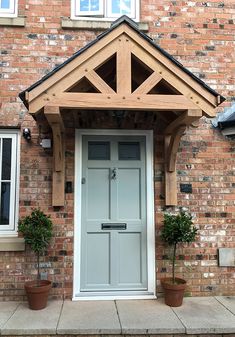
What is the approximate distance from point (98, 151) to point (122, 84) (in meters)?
1.39

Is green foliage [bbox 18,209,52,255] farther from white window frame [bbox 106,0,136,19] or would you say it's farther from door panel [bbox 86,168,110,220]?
white window frame [bbox 106,0,136,19]

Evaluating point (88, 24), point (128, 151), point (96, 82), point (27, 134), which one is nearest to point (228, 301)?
point (128, 151)

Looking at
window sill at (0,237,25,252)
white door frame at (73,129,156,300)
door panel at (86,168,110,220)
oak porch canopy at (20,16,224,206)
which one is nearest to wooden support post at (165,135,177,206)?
white door frame at (73,129,156,300)

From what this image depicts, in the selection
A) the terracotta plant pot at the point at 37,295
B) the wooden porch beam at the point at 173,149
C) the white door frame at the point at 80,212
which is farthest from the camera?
the white door frame at the point at 80,212

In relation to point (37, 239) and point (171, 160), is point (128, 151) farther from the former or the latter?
point (37, 239)

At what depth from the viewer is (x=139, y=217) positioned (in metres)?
5.23

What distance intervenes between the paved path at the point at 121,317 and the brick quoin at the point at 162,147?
0.37 metres

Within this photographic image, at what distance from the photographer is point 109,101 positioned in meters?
4.11

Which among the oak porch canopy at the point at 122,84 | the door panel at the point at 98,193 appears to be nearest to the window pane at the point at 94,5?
the oak porch canopy at the point at 122,84

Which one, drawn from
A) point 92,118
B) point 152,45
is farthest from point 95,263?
point 152,45

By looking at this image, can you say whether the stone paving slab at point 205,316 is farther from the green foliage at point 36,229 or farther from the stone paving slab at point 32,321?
the green foliage at point 36,229

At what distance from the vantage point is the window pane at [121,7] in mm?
5598

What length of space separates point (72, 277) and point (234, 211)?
2.60 m

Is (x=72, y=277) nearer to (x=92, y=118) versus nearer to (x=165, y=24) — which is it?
(x=92, y=118)
